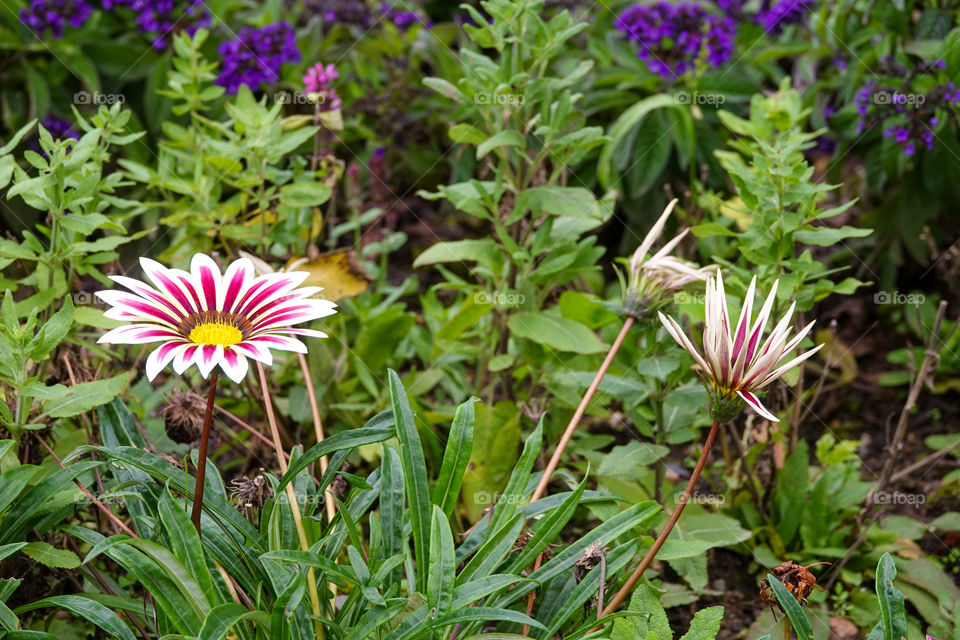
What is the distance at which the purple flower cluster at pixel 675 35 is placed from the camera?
3.55m

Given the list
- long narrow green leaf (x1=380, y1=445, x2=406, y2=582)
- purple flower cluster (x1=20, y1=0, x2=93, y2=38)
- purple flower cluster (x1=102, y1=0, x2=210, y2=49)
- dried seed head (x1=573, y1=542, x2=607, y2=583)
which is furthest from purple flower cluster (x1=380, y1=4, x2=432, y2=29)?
dried seed head (x1=573, y1=542, x2=607, y2=583)

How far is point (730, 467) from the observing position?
2.78 m

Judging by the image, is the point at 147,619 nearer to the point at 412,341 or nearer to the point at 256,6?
the point at 412,341

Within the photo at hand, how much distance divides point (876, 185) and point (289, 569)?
Result: 253 cm

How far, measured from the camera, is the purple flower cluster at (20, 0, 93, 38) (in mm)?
3572

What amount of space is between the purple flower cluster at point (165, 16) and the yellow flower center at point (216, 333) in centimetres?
227

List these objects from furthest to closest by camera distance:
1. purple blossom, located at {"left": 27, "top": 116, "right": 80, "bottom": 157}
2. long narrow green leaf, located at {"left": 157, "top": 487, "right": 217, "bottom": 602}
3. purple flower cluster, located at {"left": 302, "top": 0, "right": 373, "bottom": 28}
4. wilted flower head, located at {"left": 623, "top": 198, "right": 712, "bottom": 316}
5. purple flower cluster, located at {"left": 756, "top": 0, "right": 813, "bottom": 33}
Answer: purple flower cluster, located at {"left": 302, "top": 0, "right": 373, "bottom": 28} → purple flower cluster, located at {"left": 756, "top": 0, "right": 813, "bottom": 33} → purple blossom, located at {"left": 27, "top": 116, "right": 80, "bottom": 157} → wilted flower head, located at {"left": 623, "top": 198, "right": 712, "bottom": 316} → long narrow green leaf, located at {"left": 157, "top": 487, "right": 217, "bottom": 602}

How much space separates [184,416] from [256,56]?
4.99 feet

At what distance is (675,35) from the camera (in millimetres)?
3582

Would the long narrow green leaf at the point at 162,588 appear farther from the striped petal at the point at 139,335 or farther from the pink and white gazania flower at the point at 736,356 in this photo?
the pink and white gazania flower at the point at 736,356

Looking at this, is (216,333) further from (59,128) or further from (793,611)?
(59,128)

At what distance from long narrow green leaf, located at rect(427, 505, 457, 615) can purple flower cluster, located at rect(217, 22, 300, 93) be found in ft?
6.74

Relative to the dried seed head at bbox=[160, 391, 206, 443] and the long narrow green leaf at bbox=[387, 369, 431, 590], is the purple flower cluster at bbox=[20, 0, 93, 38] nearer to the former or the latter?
the dried seed head at bbox=[160, 391, 206, 443]

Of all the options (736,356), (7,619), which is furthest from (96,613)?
(736,356)
